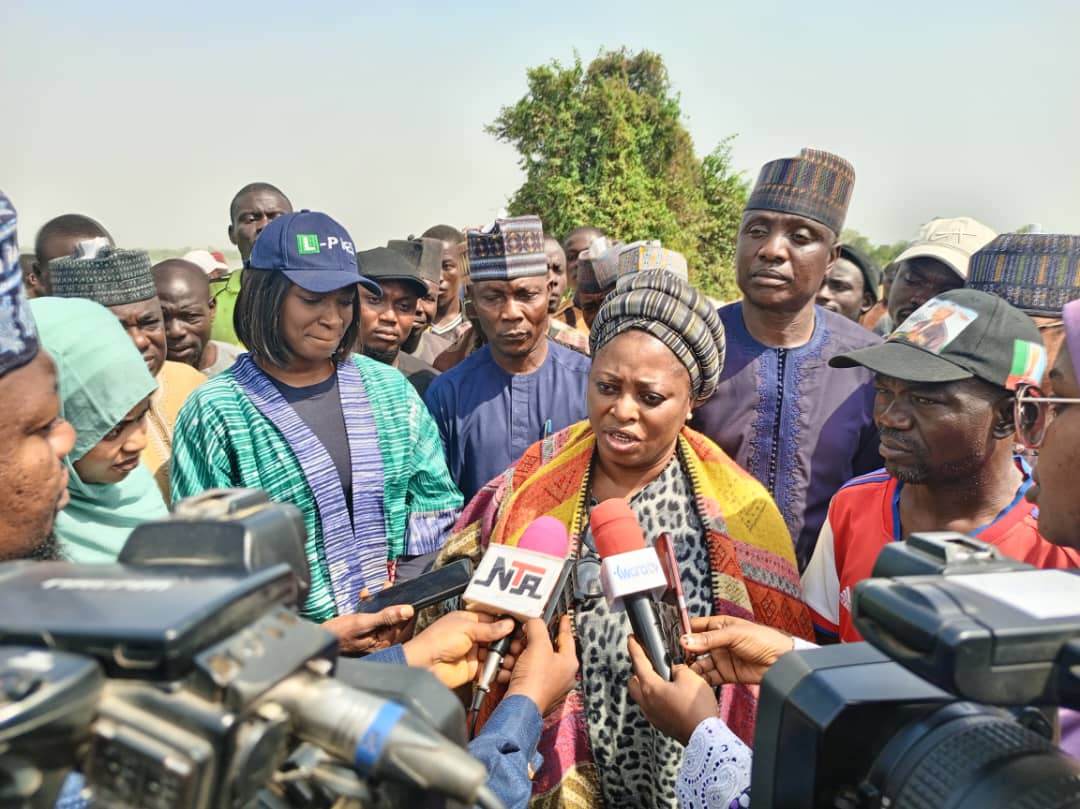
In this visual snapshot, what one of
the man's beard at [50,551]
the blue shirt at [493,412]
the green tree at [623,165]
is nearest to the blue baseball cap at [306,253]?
the blue shirt at [493,412]

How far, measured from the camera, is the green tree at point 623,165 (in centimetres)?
1948

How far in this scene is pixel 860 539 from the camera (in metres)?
2.16

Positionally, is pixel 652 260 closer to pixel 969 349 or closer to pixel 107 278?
pixel 969 349

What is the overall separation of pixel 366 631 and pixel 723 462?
1074 millimetres

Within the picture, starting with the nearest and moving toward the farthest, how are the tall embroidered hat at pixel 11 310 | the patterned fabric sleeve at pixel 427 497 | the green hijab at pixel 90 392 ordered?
the tall embroidered hat at pixel 11 310 → the green hijab at pixel 90 392 → the patterned fabric sleeve at pixel 427 497

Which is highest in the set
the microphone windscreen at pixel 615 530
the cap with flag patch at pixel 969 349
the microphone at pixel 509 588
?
the cap with flag patch at pixel 969 349

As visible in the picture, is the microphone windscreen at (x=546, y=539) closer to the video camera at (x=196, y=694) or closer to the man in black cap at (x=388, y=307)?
the video camera at (x=196, y=694)

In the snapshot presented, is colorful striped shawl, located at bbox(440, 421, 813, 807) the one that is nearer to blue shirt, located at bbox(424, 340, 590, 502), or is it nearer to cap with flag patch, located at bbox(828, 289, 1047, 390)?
cap with flag patch, located at bbox(828, 289, 1047, 390)

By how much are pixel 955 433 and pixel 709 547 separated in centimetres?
67

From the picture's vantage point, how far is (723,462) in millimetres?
2324

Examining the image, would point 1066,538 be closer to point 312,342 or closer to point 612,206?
point 312,342

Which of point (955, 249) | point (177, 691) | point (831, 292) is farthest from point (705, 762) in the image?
point (831, 292)

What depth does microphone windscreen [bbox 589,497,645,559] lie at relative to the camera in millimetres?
1687

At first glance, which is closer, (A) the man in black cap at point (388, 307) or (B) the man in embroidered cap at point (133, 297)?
(B) the man in embroidered cap at point (133, 297)
